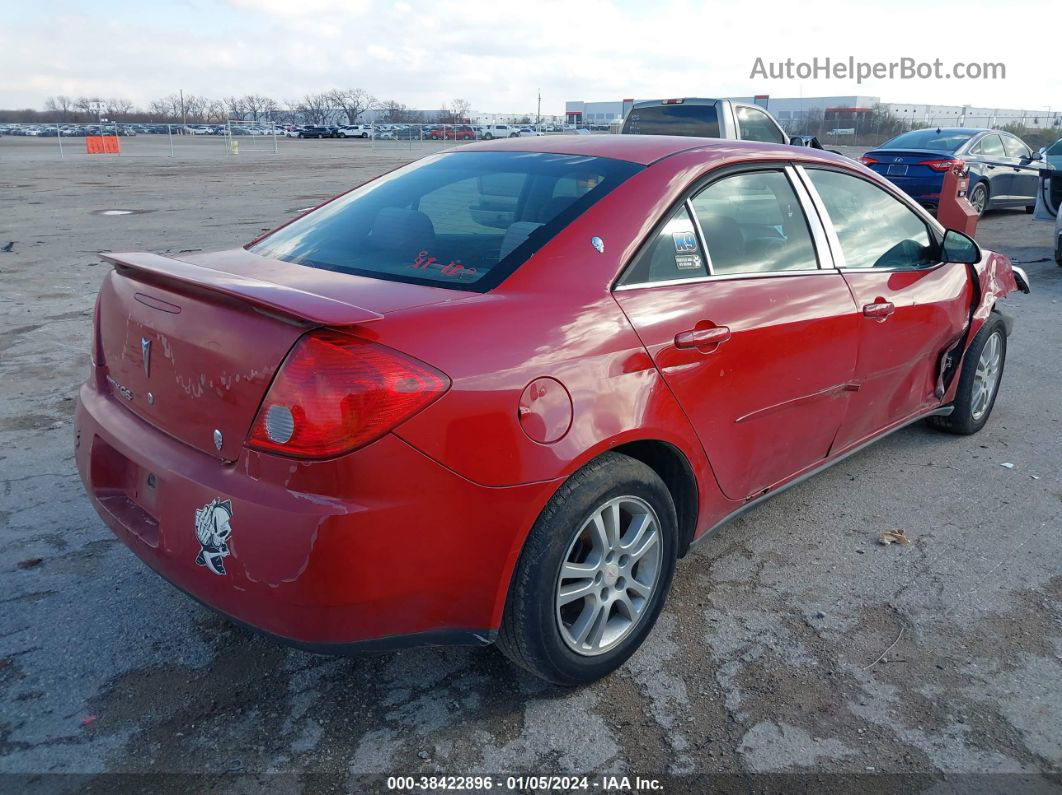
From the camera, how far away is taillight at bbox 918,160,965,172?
13.0 metres

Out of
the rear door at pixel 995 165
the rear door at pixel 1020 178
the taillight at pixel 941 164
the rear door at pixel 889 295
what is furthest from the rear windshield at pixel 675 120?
the rear door at pixel 889 295

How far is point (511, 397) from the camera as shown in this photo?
2277 mm

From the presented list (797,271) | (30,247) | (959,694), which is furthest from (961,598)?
(30,247)

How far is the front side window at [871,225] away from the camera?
370 centimetres

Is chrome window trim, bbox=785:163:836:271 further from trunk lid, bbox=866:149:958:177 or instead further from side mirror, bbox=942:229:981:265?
trunk lid, bbox=866:149:958:177

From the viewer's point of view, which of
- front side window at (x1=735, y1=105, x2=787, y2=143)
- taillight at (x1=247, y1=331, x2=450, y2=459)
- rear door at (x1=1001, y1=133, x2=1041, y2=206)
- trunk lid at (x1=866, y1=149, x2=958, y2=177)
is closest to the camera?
taillight at (x1=247, y1=331, x2=450, y2=459)

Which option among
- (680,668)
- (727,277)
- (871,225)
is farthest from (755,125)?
(680,668)

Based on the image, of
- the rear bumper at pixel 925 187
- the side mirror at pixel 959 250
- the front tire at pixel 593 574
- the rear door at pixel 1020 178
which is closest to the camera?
the front tire at pixel 593 574

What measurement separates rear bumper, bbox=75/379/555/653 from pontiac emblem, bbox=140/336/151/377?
257 millimetres

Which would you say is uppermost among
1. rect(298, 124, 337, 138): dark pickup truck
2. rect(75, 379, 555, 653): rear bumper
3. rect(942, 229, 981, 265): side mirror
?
rect(942, 229, 981, 265): side mirror

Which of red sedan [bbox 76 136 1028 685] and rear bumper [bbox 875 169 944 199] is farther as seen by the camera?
rear bumper [bbox 875 169 944 199]

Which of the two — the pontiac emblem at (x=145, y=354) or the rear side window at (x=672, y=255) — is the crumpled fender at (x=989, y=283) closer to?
the rear side window at (x=672, y=255)

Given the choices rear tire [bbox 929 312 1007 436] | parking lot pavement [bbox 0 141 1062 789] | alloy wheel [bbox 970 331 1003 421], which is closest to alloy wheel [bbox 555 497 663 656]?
parking lot pavement [bbox 0 141 1062 789]

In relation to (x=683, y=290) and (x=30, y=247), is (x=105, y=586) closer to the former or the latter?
(x=683, y=290)
